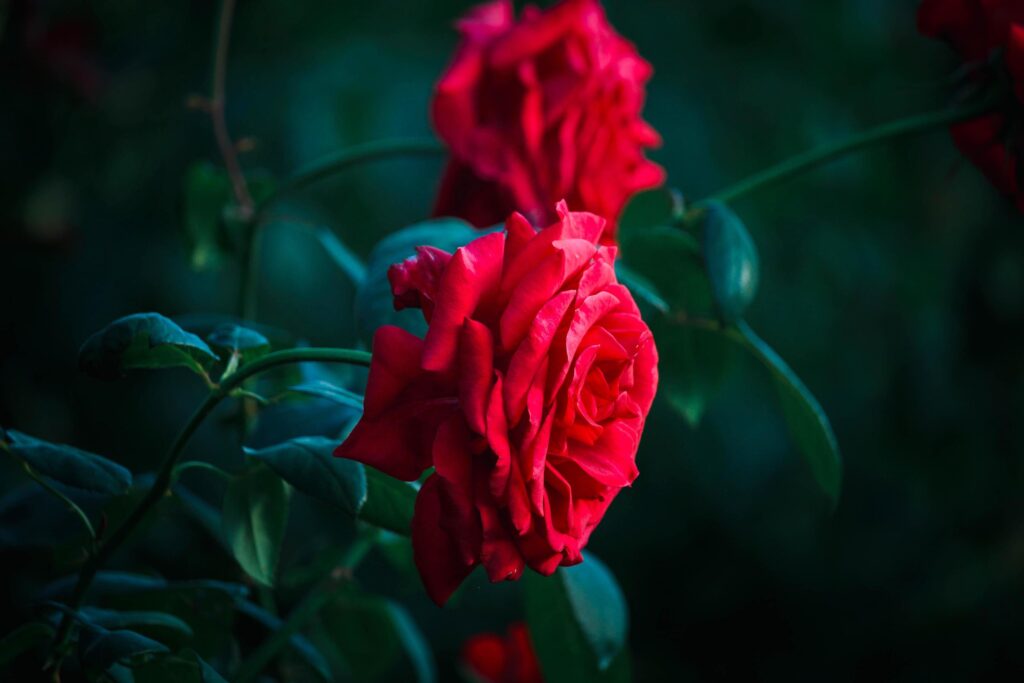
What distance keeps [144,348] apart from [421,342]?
11 cm

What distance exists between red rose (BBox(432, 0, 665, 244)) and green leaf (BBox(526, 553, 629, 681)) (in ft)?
0.55

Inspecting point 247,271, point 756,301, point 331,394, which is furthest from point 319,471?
point 756,301

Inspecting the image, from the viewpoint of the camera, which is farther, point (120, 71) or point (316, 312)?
point (316, 312)

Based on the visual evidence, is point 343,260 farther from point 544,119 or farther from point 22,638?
point 22,638

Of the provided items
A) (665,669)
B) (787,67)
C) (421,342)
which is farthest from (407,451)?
(665,669)

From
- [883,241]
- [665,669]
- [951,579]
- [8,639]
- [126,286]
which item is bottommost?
[665,669]

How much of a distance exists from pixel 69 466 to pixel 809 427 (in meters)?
0.30

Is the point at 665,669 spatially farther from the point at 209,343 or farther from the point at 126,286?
the point at 209,343

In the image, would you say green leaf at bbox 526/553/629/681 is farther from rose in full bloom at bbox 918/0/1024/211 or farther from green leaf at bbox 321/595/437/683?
rose in full bloom at bbox 918/0/1024/211

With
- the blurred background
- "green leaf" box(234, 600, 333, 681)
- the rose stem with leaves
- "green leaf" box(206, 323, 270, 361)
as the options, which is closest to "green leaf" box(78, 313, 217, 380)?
"green leaf" box(206, 323, 270, 361)

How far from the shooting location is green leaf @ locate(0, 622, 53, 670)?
1.08ft

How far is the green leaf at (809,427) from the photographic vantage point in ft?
1.36

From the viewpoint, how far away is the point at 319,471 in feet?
0.98

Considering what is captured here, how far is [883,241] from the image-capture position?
110cm
